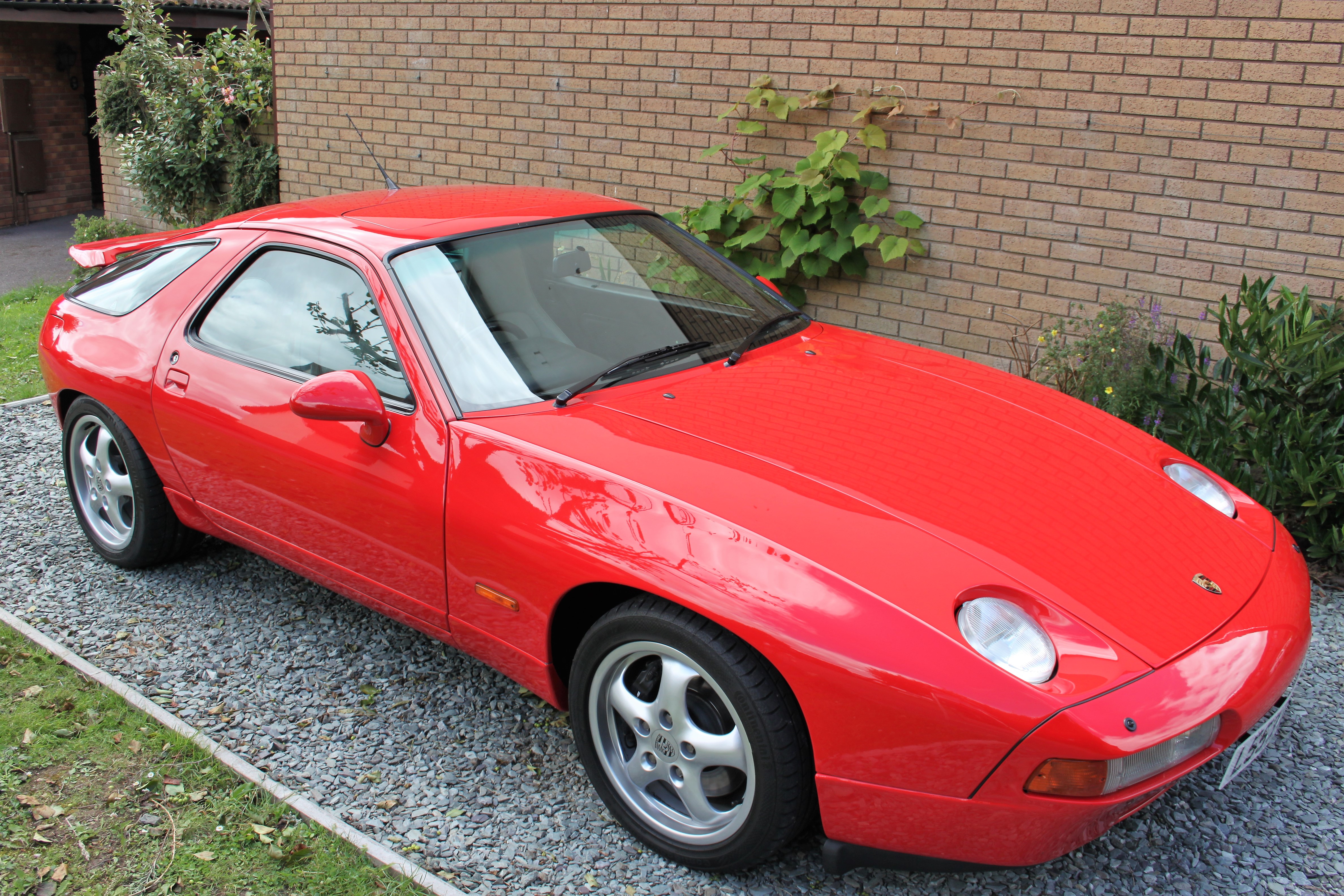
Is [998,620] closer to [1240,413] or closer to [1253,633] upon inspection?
[1253,633]

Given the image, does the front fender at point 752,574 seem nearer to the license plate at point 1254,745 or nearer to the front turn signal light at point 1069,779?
the front turn signal light at point 1069,779

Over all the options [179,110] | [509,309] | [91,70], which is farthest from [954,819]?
[91,70]

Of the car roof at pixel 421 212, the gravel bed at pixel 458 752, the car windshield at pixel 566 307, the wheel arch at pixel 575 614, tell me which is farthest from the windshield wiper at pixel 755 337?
the gravel bed at pixel 458 752

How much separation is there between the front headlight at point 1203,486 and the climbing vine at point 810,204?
9.55ft

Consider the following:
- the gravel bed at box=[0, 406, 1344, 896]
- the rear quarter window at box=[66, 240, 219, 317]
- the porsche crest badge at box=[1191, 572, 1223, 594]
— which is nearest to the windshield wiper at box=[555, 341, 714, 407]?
the gravel bed at box=[0, 406, 1344, 896]

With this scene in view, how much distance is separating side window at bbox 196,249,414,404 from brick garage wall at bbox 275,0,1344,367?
362cm

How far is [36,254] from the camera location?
458 inches

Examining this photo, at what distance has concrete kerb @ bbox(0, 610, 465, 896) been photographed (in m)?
2.51

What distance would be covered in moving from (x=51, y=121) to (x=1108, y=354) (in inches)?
585

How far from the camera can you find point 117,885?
2.52 meters

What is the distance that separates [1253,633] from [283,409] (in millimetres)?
2736

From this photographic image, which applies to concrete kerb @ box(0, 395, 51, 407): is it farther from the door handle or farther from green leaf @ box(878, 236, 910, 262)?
green leaf @ box(878, 236, 910, 262)

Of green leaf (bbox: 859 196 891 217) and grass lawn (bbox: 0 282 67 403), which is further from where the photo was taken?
grass lawn (bbox: 0 282 67 403)

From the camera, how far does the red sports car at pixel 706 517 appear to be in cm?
209
